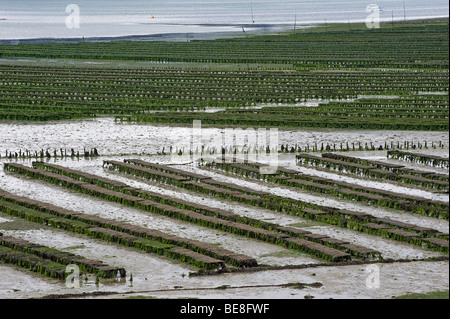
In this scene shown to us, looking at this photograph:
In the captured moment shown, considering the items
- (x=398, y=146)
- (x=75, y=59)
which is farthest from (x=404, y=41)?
(x=398, y=146)

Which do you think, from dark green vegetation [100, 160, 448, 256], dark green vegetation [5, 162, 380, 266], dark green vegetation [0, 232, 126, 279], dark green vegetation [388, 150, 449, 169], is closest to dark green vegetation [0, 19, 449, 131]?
dark green vegetation [388, 150, 449, 169]

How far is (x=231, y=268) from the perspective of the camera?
17281 millimetres

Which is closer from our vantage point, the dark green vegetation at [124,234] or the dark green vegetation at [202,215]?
the dark green vegetation at [124,234]

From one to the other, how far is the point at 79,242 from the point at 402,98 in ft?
105

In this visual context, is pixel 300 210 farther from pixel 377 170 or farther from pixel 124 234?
pixel 377 170

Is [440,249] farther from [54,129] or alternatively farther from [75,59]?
[75,59]

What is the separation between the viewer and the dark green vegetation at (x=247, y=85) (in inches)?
1622

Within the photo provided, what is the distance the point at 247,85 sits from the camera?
180ft

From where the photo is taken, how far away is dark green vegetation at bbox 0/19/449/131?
4119cm

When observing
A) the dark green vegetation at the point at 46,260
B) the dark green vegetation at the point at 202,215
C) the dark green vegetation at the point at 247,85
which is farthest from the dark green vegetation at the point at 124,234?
the dark green vegetation at the point at 247,85

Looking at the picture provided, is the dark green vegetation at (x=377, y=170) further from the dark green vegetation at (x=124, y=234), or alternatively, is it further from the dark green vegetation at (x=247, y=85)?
the dark green vegetation at (x=247, y=85)

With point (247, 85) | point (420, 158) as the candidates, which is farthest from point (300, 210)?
point (247, 85)

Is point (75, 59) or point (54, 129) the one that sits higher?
point (75, 59)

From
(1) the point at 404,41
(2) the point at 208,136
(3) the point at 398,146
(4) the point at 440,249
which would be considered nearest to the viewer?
(4) the point at 440,249
